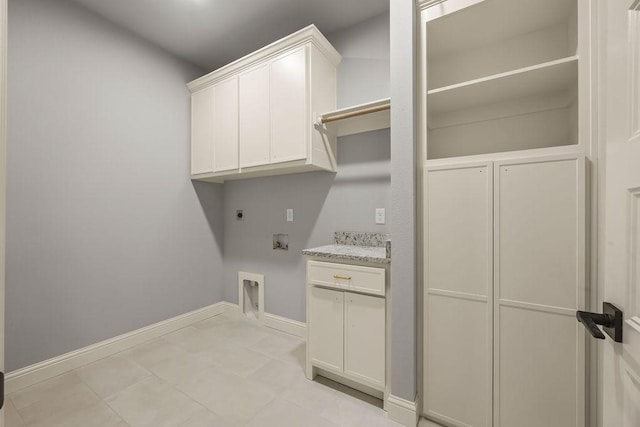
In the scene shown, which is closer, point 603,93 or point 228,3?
point 603,93

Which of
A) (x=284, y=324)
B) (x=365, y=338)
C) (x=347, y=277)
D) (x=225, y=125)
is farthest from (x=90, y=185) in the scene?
(x=365, y=338)

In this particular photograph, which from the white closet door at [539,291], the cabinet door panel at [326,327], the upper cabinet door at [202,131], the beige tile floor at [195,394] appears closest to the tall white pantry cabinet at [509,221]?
the white closet door at [539,291]

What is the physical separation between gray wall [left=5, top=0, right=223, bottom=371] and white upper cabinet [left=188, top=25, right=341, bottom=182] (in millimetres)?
441

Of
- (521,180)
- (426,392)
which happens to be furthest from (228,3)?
(426,392)

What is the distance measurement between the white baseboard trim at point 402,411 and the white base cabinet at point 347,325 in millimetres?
76

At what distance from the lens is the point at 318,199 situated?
2.46 meters

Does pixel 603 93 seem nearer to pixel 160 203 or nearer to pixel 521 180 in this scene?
pixel 521 180

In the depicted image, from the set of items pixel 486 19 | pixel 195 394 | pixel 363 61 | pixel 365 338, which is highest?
pixel 363 61

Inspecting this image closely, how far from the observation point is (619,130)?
66 centimetres

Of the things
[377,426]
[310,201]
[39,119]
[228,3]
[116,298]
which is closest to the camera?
[377,426]

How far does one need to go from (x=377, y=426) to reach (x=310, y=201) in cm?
175

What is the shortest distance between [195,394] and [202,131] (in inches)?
93.4

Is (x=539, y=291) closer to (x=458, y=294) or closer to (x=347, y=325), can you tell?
(x=458, y=294)

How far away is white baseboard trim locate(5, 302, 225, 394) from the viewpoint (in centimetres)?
178
